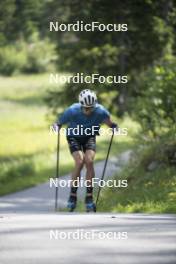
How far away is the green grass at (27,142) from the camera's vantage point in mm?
29906

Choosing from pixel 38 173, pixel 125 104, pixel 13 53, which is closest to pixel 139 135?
pixel 38 173

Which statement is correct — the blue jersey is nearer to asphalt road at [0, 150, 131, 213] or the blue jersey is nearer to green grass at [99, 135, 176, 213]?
green grass at [99, 135, 176, 213]

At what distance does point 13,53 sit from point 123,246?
102 m

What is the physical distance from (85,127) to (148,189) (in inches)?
95.2

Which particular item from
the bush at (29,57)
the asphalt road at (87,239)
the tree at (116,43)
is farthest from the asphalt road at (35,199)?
the bush at (29,57)

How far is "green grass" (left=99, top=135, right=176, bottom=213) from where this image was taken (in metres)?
15.1

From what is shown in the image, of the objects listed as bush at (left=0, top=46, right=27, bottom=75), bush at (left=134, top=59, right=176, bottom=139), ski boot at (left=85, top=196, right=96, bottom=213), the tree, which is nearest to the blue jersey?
ski boot at (left=85, top=196, right=96, bottom=213)

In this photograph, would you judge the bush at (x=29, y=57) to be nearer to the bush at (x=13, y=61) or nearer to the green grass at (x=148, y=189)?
the bush at (x=13, y=61)

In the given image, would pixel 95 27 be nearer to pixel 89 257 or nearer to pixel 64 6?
pixel 64 6

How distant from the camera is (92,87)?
3891 centimetres

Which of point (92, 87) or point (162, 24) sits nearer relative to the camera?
point (162, 24)
